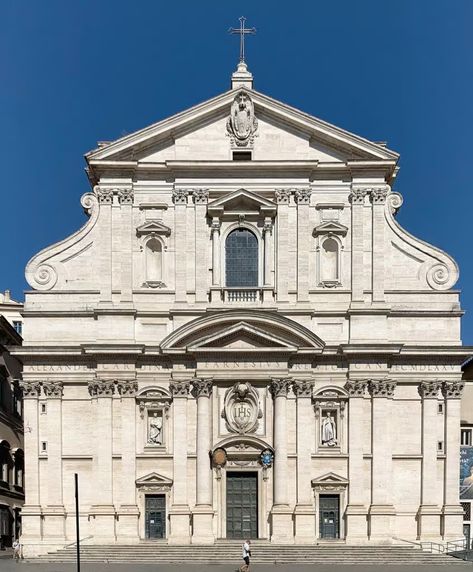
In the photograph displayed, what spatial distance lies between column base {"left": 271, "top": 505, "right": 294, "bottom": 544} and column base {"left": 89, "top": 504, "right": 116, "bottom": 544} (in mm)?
6524

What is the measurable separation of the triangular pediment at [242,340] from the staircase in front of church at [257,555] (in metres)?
8.03

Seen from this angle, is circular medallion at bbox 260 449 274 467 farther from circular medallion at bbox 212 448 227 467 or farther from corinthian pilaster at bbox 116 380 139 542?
corinthian pilaster at bbox 116 380 139 542

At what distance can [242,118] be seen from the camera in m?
41.2

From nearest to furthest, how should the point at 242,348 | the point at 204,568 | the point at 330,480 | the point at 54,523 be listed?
the point at 204,568, the point at 54,523, the point at 330,480, the point at 242,348

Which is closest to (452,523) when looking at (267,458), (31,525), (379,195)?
(267,458)

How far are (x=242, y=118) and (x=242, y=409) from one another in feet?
41.1

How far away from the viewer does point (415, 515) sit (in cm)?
3925

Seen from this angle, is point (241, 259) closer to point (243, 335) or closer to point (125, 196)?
point (243, 335)

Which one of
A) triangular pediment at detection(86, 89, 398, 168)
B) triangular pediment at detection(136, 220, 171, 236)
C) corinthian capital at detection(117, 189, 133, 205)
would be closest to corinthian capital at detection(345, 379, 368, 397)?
triangular pediment at detection(86, 89, 398, 168)

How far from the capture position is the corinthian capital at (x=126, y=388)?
39.6 m

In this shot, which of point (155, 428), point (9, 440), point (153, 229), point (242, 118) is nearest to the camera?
point (155, 428)

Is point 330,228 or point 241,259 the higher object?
point 330,228

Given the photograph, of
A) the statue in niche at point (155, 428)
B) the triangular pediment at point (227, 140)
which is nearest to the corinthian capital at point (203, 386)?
the statue in niche at point (155, 428)

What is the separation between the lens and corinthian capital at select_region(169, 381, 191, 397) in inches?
1561
